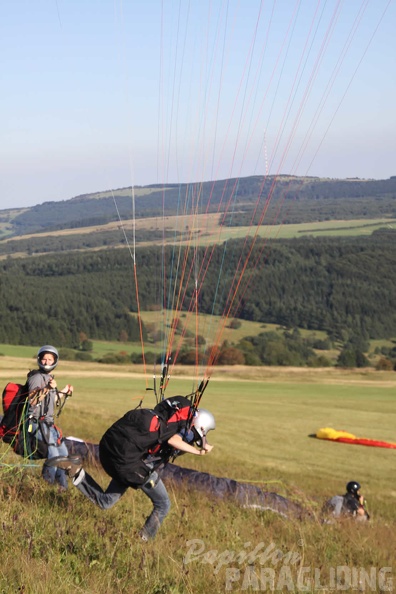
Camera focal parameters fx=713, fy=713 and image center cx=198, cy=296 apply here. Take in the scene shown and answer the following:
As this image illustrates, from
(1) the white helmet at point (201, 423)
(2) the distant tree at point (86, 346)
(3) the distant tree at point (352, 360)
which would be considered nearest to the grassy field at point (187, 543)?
(1) the white helmet at point (201, 423)

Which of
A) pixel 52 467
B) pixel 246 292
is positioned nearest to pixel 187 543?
pixel 52 467

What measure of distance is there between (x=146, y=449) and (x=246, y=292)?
10181 centimetres

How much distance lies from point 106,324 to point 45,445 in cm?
8810

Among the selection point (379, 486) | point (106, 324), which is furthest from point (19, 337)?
point (379, 486)

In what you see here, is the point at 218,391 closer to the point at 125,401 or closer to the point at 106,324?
the point at 125,401

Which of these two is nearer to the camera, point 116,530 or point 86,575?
point 86,575

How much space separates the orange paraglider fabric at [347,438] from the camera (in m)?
18.3

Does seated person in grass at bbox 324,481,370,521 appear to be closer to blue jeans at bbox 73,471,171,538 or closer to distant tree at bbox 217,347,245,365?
blue jeans at bbox 73,471,171,538

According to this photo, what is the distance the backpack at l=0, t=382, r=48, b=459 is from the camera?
6801 millimetres

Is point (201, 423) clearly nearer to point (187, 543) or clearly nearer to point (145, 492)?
point (145, 492)

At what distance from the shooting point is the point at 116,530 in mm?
5598

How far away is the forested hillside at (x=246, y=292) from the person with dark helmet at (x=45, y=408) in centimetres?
7766

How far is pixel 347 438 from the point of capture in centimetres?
1858

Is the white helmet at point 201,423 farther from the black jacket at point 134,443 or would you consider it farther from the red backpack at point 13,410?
the red backpack at point 13,410
